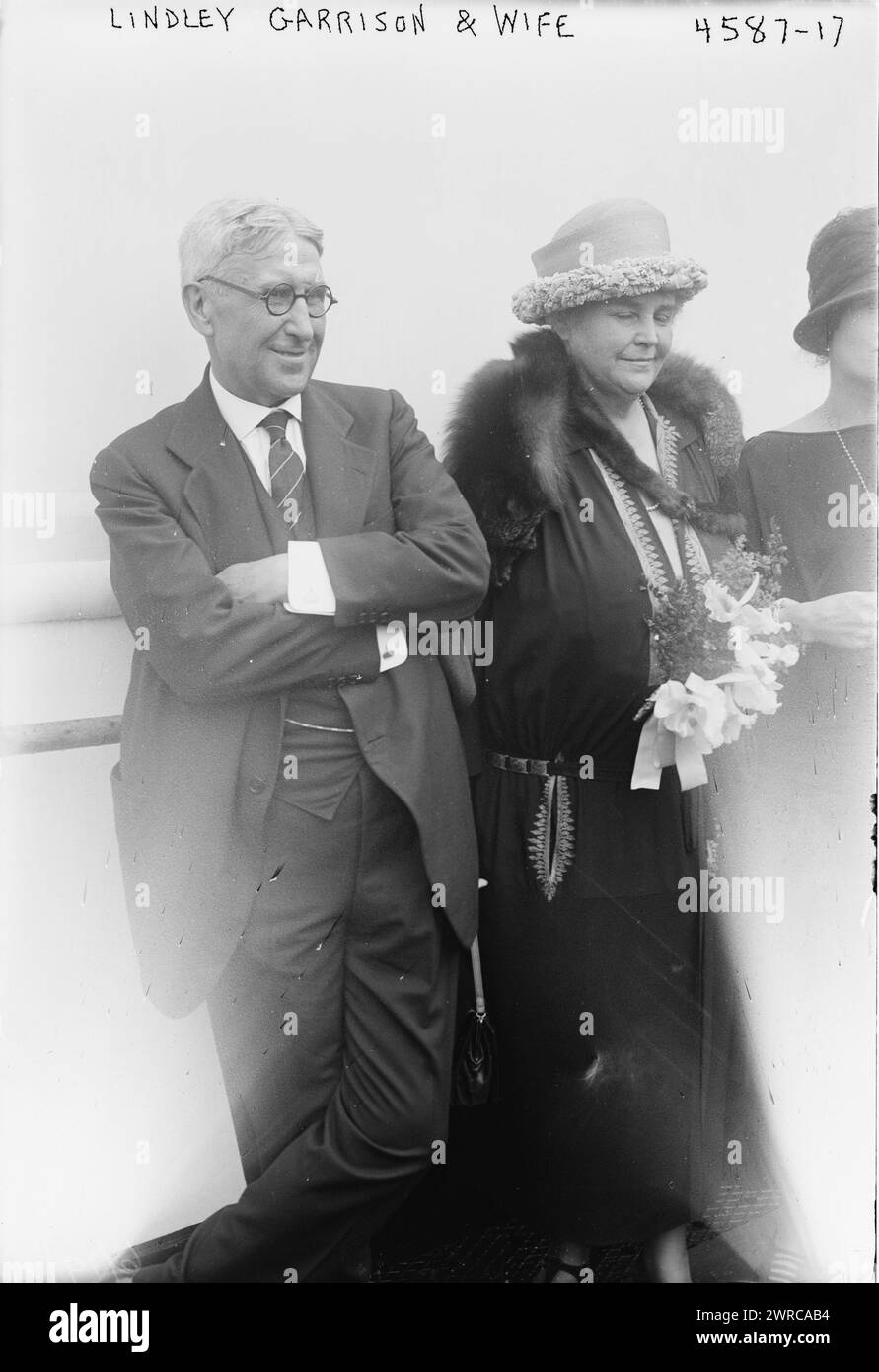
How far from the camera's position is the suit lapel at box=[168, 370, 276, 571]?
2.92 metres

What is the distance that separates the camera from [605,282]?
2.98 m

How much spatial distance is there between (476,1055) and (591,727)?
793mm

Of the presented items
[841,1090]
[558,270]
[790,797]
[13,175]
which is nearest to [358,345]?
→ [558,270]

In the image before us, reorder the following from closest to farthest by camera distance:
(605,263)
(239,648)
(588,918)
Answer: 1. (239,648)
2. (605,263)
3. (588,918)

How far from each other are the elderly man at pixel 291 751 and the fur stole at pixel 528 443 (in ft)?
0.23

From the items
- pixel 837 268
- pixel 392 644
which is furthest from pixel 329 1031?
pixel 837 268

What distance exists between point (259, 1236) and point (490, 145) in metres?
2.50

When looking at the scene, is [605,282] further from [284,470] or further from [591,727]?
[591,727]

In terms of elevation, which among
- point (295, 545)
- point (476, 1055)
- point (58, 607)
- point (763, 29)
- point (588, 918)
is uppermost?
point (763, 29)

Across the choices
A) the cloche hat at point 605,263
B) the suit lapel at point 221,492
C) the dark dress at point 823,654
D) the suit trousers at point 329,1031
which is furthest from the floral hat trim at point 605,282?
the suit trousers at point 329,1031

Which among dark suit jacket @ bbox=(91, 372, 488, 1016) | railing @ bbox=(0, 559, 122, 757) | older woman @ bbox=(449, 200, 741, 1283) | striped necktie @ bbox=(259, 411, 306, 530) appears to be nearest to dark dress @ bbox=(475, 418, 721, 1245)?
older woman @ bbox=(449, 200, 741, 1283)
